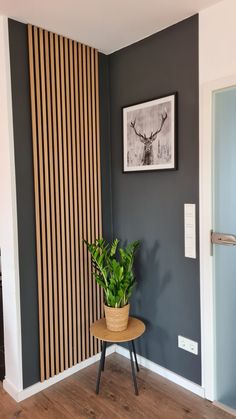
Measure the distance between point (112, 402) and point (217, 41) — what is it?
7.71 ft

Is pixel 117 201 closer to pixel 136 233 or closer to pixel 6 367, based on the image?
pixel 136 233

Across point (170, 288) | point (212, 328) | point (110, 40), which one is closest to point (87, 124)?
point (110, 40)

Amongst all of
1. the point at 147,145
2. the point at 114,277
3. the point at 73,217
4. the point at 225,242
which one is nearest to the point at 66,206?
the point at 73,217

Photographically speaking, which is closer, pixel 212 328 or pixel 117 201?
pixel 212 328

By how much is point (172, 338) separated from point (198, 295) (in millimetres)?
427

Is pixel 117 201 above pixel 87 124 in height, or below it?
below

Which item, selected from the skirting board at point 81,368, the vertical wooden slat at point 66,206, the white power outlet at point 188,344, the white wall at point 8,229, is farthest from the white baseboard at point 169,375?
the white wall at point 8,229

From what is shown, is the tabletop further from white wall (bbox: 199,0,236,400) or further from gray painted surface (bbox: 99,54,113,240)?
gray painted surface (bbox: 99,54,113,240)

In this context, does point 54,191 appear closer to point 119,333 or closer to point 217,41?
point 119,333

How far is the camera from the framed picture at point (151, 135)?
7.36 ft

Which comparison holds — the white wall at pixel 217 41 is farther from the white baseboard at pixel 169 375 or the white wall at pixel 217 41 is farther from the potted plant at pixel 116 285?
the white baseboard at pixel 169 375

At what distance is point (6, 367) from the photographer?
7.59 feet

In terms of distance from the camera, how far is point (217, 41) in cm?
196

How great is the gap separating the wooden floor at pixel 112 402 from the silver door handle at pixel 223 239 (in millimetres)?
1056
